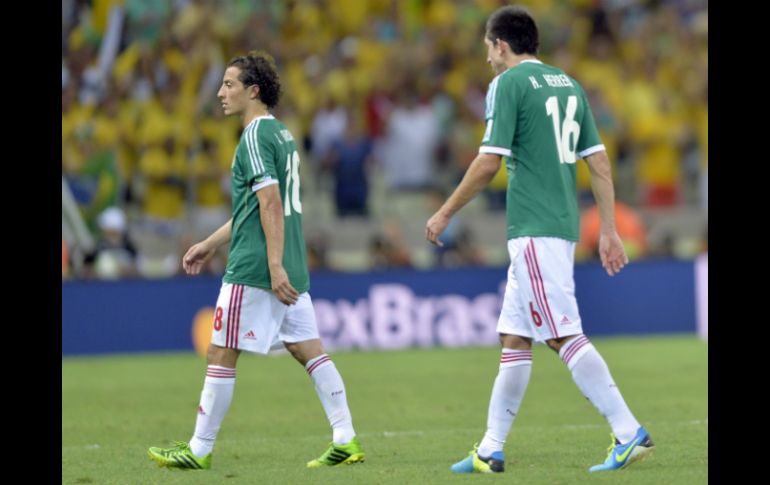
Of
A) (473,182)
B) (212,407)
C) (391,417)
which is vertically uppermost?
(473,182)

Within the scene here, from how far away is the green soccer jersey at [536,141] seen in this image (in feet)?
26.3

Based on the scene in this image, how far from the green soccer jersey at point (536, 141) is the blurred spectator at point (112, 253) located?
1054cm

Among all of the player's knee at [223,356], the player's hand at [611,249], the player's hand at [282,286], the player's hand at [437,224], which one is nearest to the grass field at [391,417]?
the player's knee at [223,356]

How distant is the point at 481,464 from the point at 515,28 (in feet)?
8.10

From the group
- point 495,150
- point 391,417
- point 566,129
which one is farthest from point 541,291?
point 391,417

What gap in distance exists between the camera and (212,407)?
8.52 m

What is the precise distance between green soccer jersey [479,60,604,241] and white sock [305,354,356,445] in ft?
4.73

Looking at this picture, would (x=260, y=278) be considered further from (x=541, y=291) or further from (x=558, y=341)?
(x=558, y=341)

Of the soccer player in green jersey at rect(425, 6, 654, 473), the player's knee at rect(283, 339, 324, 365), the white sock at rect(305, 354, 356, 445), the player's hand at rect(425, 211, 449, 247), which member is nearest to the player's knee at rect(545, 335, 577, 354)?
the soccer player in green jersey at rect(425, 6, 654, 473)

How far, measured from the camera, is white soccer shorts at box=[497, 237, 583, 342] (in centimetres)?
797

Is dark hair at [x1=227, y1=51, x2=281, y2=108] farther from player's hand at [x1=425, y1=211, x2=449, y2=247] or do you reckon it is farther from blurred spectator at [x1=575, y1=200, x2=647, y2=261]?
blurred spectator at [x1=575, y1=200, x2=647, y2=261]

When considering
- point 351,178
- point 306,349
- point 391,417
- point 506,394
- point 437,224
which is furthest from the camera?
point 351,178

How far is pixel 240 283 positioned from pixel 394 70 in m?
12.1

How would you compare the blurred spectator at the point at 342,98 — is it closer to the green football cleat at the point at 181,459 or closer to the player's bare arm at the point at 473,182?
the green football cleat at the point at 181,459
